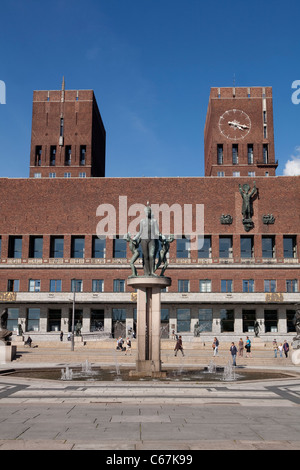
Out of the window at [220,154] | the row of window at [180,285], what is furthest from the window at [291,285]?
the window at [220,154]

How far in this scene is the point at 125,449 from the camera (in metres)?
9.92

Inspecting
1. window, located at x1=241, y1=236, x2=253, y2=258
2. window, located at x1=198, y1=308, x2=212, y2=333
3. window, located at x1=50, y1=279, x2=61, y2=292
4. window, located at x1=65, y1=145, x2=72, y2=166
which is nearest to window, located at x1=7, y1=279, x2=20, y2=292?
window, located at x1=50, y1=279, x2=61, y2=292

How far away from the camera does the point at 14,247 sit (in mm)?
68312

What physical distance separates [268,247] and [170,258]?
1329 cm

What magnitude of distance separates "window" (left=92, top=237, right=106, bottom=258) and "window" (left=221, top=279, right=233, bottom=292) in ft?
54.0

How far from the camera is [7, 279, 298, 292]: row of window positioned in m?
64.7

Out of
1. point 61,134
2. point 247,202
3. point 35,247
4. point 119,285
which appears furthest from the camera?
point 61,134

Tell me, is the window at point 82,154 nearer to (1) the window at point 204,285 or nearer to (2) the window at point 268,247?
(1) the window at point 204,285

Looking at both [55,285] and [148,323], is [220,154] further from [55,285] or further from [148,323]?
[148,323]

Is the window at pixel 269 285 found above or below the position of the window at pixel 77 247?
below

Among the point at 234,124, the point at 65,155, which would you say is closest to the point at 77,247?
the point at 65,155

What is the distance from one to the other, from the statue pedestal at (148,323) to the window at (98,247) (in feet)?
139

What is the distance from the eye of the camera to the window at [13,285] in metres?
66.1
